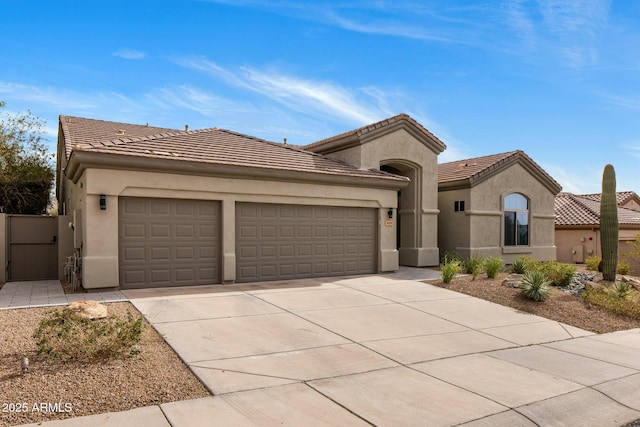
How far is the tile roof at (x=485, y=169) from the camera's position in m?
19.4

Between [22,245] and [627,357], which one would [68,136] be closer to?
[22,245]

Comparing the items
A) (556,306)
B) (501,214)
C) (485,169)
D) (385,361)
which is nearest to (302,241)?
(556,306)

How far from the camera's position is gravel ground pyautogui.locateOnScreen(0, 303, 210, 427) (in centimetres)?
485

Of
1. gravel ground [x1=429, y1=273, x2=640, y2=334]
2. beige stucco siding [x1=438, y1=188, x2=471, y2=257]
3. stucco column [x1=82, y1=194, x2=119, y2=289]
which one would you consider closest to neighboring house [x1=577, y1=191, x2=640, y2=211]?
beige stucco siding [x1=438, y1=188, x2=471, y2=257]

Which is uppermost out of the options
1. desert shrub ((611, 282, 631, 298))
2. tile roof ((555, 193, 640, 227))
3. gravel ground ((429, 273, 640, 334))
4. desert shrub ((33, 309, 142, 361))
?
tile roof ((555, 193, 640, 227))

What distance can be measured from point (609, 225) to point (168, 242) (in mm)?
13755

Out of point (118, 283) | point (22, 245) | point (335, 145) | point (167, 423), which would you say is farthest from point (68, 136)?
point (167, 423)

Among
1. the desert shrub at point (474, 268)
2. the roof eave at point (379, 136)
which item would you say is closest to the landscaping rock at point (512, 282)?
the desert shrub at point (474, 268)

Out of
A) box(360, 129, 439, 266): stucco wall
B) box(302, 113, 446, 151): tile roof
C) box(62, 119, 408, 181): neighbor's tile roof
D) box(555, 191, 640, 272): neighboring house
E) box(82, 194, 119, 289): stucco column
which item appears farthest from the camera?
box(555, 191, 640, 272): neighboring house

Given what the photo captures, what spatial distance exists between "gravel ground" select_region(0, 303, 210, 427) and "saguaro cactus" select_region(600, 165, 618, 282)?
47.0 ft

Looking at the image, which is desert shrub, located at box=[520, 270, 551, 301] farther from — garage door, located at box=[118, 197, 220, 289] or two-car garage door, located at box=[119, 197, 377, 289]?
garage door, located at box=[118, 197, 220, 289]

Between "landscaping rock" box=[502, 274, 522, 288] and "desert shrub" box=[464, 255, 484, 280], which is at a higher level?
"desert shrub" box=[464, 255, 484, 280]

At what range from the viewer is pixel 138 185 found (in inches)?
468

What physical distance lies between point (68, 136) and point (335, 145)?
9.45 meters
